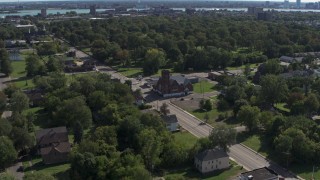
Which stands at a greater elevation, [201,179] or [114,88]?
[114,88]

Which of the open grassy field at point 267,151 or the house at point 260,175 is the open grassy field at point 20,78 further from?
the house at point 260,175

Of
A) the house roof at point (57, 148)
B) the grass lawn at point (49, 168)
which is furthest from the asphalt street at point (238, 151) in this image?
the grass lawn at point (49, 168)

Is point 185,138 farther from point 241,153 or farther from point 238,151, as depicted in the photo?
point 241,153

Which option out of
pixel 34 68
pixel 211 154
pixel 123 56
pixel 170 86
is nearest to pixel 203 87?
pixel 170 86

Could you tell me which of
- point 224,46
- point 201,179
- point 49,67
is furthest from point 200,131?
point 224,46

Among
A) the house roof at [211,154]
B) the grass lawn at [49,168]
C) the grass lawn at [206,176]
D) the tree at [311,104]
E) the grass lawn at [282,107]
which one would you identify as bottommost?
the grass lawn at [49,168]

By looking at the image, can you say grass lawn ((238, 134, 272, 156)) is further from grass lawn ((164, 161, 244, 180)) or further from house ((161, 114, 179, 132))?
house ((161, 114, 179, 132))

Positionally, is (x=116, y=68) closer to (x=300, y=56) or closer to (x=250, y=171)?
(x=300, y=56)

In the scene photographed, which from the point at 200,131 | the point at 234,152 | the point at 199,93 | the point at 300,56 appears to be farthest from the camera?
the point at 300,56
